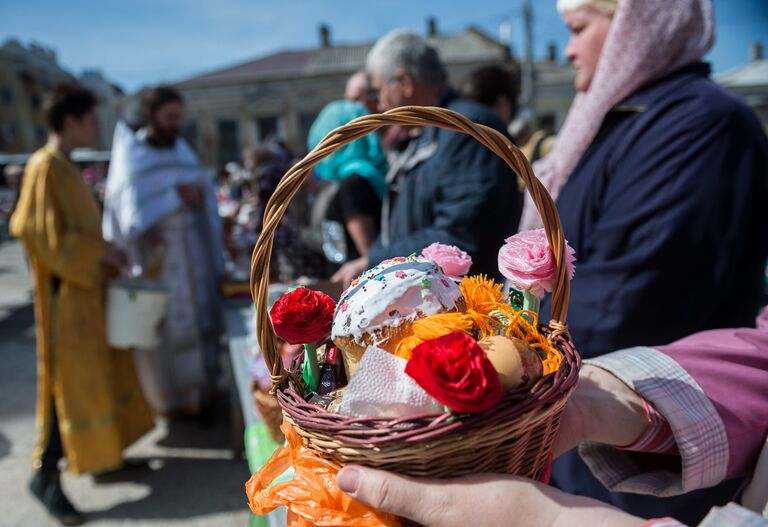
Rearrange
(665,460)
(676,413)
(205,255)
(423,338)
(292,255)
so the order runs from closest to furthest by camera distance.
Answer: (423,338) < (676,413) < (665,460) < (292,255) < (205,255)

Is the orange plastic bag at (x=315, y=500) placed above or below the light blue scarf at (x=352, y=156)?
below

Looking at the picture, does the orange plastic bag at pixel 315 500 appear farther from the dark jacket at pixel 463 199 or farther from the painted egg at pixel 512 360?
the dark jacket at pixel 463 199

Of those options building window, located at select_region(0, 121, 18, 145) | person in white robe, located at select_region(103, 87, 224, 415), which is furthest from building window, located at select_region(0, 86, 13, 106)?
person in white robe, located at select_region(103, 87, 224, 415)

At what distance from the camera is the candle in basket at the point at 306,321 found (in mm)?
778

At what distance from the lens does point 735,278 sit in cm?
127

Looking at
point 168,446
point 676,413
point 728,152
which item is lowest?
point 168,446

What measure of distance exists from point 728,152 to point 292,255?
7.60 ft

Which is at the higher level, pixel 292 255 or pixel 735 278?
pixel 735 278

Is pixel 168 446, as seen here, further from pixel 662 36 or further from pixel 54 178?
pixel 662 36

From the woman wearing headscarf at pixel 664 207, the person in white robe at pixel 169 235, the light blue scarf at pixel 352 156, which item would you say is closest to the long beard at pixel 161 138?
the person in white robe at pixel 169 235

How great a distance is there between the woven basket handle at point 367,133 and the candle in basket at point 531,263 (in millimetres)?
29

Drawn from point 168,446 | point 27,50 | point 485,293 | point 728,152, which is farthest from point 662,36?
point 27,50

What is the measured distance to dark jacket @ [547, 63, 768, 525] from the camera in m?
1.19

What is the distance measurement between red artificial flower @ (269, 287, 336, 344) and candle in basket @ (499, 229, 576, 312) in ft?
1.03
